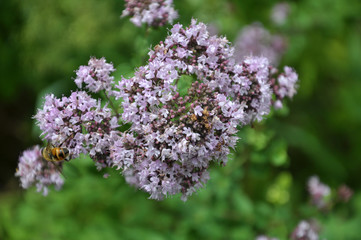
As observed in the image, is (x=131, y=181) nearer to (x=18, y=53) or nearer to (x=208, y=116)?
(x=208, y=116)

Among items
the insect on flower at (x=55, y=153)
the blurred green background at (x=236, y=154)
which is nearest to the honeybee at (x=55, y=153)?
the insect on flower at (x=55, y=153)

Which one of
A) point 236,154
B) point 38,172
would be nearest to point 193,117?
point 38,172

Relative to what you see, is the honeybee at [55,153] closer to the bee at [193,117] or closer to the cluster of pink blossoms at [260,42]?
the bee at [193,117]

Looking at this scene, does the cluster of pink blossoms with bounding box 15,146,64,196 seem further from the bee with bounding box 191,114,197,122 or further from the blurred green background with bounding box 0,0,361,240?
the bee with bounding box 191,114,197,122

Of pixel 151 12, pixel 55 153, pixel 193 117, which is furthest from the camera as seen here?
pixel 151 12

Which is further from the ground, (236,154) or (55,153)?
(236,154)

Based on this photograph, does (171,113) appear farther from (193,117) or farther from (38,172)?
(38,172)

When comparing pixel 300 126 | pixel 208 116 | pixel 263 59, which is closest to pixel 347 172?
pixel 300 126
